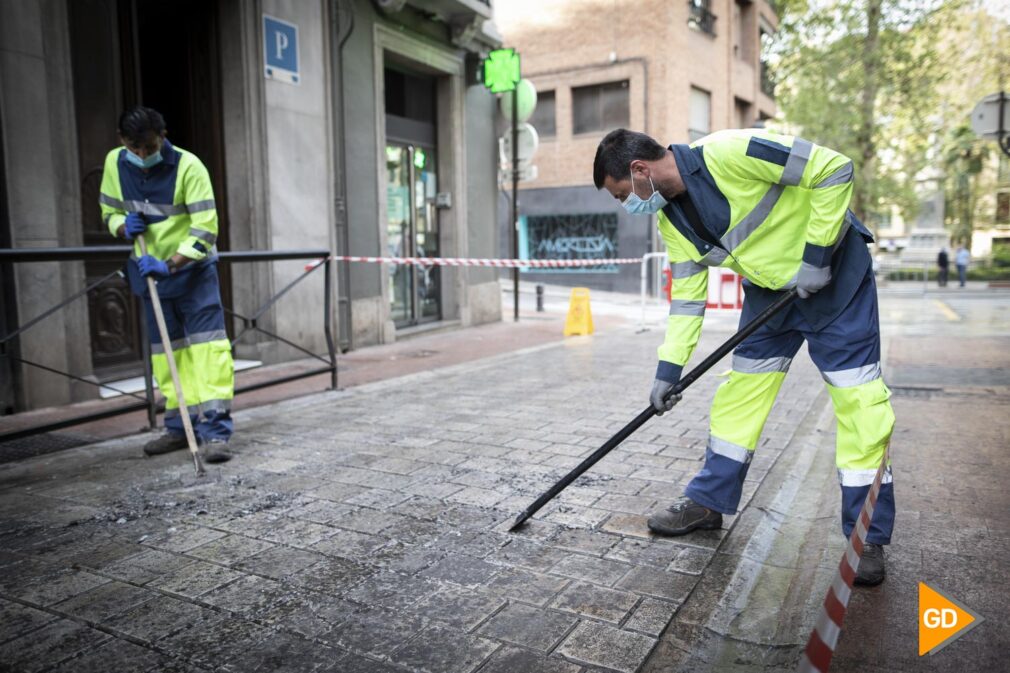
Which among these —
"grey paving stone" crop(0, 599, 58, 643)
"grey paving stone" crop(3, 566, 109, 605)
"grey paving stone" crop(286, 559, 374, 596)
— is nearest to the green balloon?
"grey paving stone" crop(286, 559, 374, 596)

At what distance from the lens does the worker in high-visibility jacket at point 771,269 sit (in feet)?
9.18

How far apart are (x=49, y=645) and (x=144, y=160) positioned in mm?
2984

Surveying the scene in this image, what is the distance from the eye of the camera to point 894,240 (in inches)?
2239

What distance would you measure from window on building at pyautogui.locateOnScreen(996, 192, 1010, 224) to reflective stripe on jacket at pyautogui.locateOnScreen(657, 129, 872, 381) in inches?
1604

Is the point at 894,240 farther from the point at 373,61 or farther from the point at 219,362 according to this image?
the point at 219,362

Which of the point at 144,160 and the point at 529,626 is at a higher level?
the point at 144,160

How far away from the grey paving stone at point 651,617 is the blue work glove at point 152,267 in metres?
3.28

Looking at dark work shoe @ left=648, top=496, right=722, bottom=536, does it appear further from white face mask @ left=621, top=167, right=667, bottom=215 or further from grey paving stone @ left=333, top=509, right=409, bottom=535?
white face mask @ left=621, top=167, right=667, bottom=215

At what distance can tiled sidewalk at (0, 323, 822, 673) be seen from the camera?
7.97 ft

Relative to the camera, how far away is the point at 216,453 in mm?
4543

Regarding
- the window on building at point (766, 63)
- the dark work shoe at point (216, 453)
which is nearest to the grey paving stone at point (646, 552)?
the dark work shoe at point (216, 453)

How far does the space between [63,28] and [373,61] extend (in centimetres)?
464

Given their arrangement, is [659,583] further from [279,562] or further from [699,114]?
[699,114]

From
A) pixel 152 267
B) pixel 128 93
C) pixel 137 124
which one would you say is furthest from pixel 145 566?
pixel 128 93
